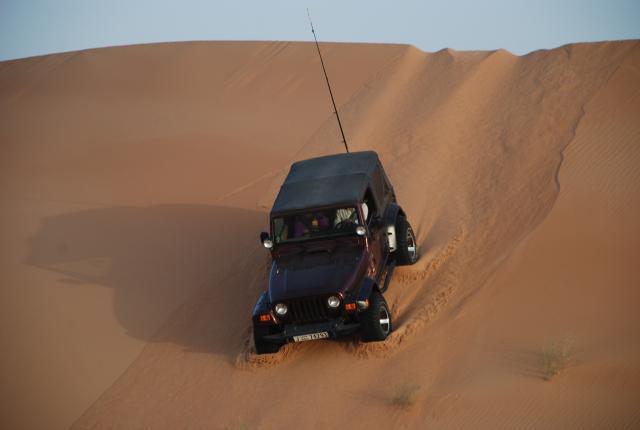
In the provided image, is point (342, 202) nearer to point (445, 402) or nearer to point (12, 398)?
point (445, 402)

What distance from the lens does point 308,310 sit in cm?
1005

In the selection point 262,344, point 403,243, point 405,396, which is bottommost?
point 405,396

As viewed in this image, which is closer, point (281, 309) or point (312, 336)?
point (312, 336)

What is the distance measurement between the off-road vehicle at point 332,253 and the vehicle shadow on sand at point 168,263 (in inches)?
61.8

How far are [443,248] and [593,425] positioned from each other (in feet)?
16.2

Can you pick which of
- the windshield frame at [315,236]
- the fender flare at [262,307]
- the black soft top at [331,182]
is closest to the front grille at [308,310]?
the fender flare at [262,307]

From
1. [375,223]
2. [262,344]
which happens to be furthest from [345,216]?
[262,344]

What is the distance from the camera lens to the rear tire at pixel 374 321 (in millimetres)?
9984

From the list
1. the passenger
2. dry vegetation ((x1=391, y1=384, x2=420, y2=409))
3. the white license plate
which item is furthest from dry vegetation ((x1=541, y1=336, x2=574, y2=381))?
the passenger

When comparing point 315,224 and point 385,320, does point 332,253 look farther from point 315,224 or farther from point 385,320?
point 385,320

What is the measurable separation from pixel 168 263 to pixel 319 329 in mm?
5531

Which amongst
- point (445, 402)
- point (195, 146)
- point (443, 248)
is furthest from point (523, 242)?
point (195, 146)

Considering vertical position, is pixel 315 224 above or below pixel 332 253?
above

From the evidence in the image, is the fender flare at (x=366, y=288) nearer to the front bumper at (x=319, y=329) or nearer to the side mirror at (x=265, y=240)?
the front bumper at (x=319, y=329)
